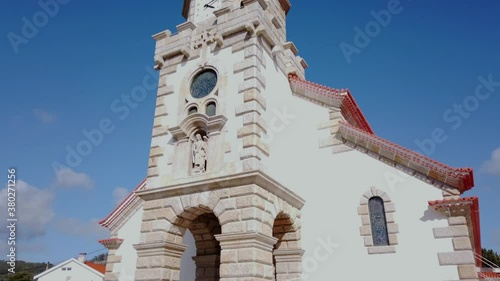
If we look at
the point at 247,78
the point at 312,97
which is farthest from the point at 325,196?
the point at 247,78

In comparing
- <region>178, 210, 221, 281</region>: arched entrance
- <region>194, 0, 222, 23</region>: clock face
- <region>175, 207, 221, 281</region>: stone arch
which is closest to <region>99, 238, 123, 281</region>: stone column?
<region>178, 210, 221, 281</region>: arched entrance

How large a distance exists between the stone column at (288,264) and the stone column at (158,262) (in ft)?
9.48

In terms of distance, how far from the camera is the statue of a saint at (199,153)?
30.9 feet

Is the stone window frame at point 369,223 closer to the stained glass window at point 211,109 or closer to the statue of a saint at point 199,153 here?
the statue of a saint at point 199,153

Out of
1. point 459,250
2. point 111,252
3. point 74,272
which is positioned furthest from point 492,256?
point 74,272

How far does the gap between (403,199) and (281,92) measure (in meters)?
4.98

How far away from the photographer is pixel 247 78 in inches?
380

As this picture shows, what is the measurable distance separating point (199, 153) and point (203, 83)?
2.43 m

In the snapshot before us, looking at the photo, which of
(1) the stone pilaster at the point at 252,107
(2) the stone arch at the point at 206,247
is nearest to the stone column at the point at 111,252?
(2) the stone arch at the point at 206,247

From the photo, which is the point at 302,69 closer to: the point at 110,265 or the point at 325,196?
the point at 325,196

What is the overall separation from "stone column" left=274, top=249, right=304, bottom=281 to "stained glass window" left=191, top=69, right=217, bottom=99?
5294mm

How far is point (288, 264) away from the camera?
31.7 feet

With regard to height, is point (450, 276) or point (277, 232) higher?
point (277, 232)

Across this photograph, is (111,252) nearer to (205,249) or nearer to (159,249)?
(205,249)
